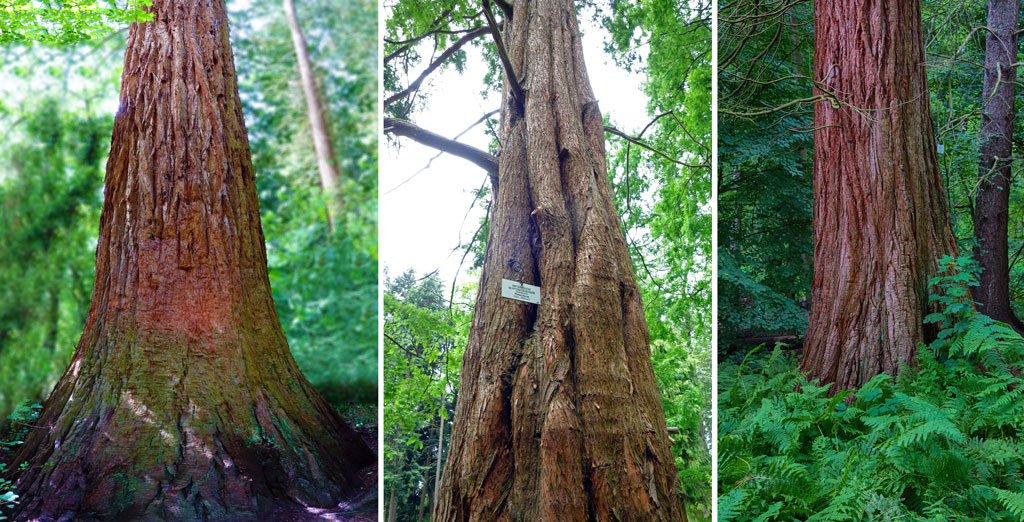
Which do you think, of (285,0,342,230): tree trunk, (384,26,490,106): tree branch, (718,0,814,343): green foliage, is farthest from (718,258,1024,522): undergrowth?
(285,0,342,230): tree trunk

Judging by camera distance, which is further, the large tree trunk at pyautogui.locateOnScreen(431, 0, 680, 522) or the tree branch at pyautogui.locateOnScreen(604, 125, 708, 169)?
the tree branch at pyautogui.locateOnScreen(604, 125, 708, 169)

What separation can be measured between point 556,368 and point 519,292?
33 cm

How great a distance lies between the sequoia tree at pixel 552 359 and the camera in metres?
2.09

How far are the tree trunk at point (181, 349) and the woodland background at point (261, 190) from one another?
0.83 ft

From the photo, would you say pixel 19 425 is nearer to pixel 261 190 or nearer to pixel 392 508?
pixel 261 190

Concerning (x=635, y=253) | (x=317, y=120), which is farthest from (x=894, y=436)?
(x=317, y=120)

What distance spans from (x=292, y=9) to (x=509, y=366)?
2463 mm

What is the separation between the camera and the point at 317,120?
3.37 m

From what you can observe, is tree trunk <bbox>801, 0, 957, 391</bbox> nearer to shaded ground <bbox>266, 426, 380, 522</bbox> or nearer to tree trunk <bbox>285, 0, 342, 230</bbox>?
shaded ground <bbox>266, 426, 380, 522</bbox>

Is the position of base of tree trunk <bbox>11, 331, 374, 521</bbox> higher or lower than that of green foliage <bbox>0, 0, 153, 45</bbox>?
lower

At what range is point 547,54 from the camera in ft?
9.65

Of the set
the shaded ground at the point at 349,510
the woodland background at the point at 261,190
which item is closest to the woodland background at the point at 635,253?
the shaded ground at the point at 349,510

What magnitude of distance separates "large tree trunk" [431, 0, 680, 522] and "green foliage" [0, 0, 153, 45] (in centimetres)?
175

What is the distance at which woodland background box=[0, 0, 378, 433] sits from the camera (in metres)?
3.00
